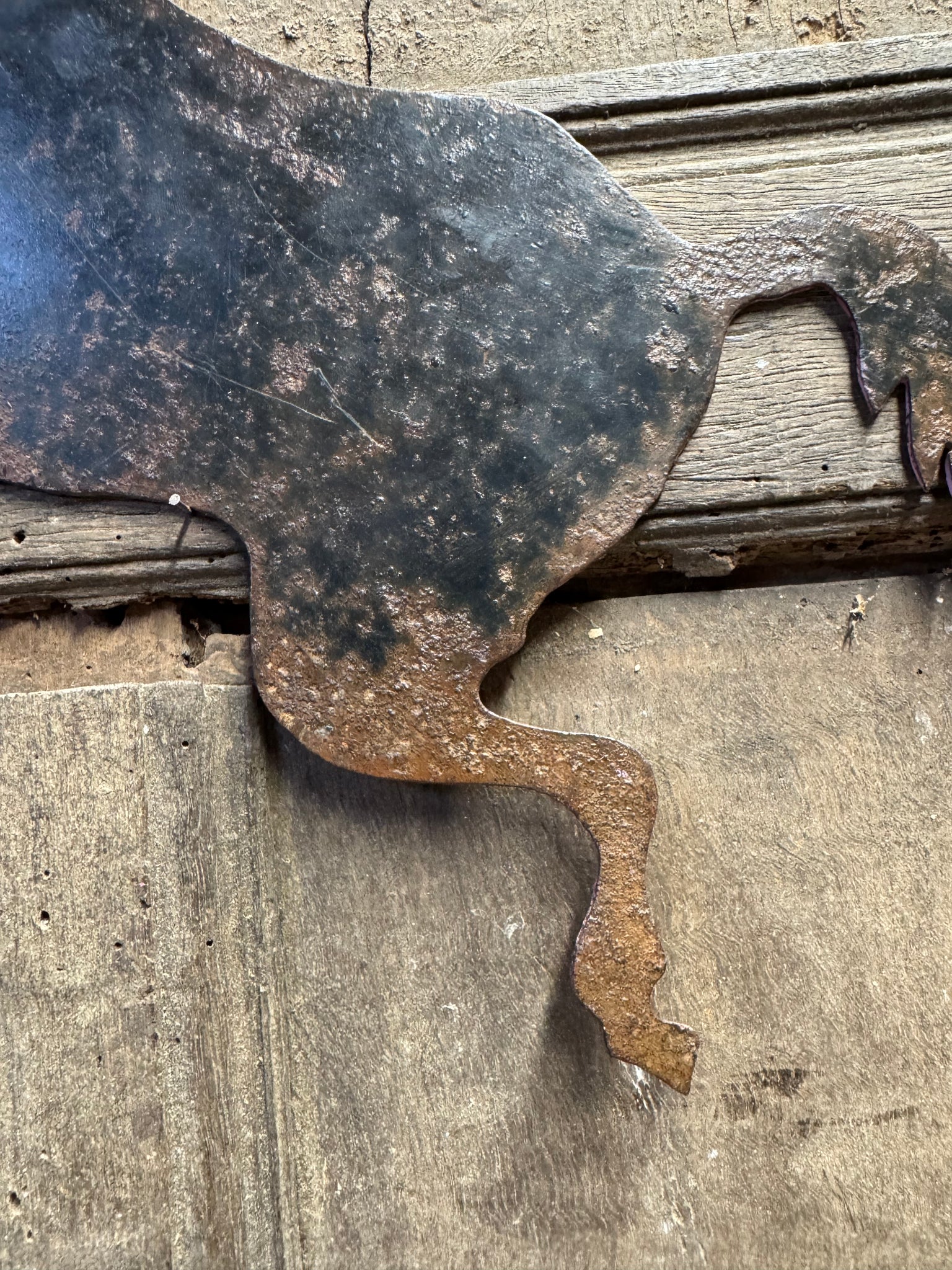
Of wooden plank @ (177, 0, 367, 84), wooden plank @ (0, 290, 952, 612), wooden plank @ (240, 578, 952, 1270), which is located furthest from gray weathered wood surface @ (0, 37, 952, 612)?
wooden plank @ (177, 0, 367, 84)

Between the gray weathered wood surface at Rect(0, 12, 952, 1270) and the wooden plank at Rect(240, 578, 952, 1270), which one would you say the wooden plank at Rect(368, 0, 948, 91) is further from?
the wooden plank at Rect(240, 578, 952, 1270)

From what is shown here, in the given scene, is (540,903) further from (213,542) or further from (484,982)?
(213,542)

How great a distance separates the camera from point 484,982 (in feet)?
3.50

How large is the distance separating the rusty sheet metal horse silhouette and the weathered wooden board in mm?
140

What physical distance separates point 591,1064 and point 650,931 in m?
0.22

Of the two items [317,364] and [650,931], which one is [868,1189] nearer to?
[650,931]

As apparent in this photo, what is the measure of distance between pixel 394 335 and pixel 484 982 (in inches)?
31.5

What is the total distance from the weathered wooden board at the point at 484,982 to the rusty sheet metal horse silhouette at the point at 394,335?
140 mm

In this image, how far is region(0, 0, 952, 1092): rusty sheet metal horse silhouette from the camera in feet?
3.19

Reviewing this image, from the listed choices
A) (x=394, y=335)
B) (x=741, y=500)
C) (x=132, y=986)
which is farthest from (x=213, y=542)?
(x=741, y=500)

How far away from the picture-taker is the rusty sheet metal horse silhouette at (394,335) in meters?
0.97

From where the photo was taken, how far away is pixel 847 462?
Result: 3.38 feet

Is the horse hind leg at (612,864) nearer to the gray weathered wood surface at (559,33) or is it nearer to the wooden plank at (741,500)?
the wooden plank at (741,500)

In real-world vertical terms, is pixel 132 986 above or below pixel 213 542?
below
